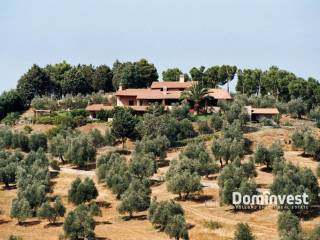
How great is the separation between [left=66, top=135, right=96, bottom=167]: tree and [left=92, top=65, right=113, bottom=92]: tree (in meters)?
62.0

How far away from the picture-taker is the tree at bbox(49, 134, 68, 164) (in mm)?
100625

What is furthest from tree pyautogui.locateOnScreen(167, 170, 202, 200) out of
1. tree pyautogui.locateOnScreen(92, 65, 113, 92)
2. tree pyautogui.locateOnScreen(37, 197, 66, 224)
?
tree pyautogui.locateOnScreen(92, 65, 113, 92)

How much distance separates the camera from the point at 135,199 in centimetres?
7419

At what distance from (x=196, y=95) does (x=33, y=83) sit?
52.0 m

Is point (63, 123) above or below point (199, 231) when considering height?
above

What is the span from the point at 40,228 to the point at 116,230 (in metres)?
10.4

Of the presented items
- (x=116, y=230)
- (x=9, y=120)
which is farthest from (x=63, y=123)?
(x=116, y=230)

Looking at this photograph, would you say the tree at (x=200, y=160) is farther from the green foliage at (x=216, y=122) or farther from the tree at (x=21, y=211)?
the tree at (x=21, y=211)

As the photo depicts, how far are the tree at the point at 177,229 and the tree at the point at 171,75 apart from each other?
9771 cm

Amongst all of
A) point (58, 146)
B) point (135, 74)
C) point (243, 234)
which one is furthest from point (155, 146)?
point (135, 74)

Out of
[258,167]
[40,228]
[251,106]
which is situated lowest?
[40,228]

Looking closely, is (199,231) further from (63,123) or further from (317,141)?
(63,123)

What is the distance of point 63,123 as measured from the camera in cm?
11769

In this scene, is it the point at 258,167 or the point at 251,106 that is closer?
the point at 258,167
